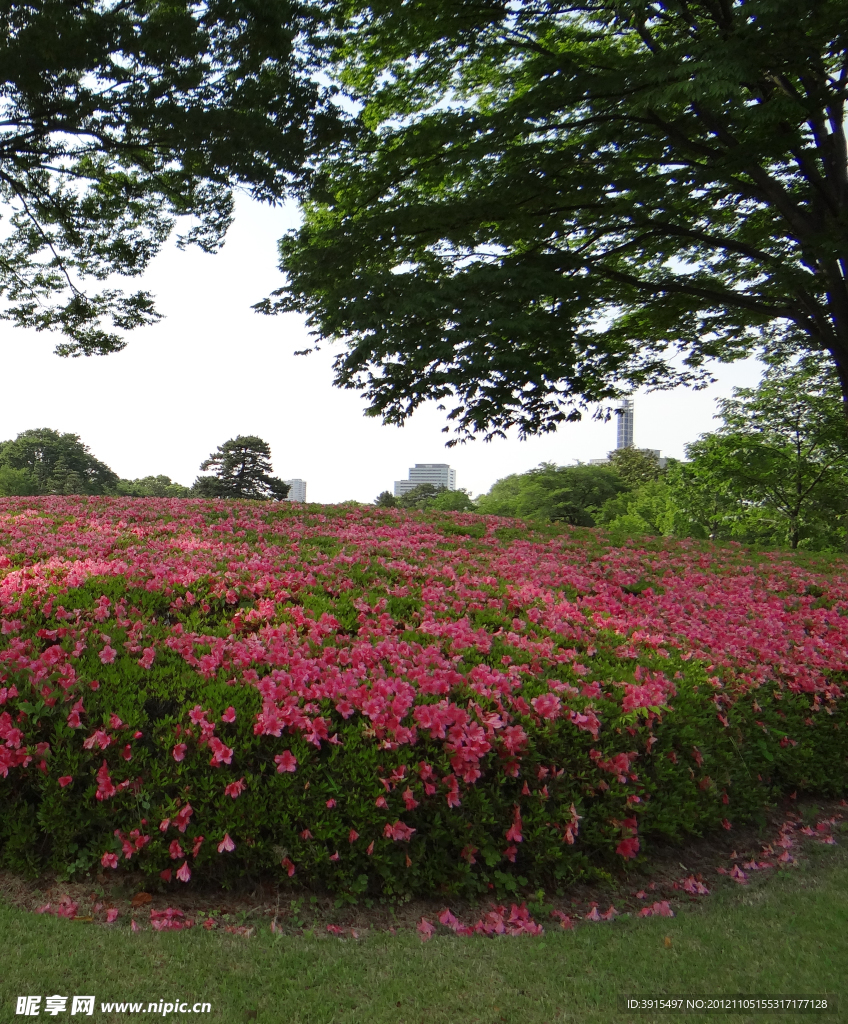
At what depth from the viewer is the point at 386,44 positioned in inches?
390

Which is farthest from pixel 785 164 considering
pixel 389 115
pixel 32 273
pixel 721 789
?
pixel 32 273

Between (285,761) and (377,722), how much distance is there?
0.57m

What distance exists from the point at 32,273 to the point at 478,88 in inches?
377

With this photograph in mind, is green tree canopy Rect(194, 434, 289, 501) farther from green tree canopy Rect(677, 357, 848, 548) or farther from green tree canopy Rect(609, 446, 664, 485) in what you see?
green tree canopy Rect(677, 357, 848, 548)

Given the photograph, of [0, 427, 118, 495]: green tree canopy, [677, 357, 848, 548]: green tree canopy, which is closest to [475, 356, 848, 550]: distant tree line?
[677, 357, 848, 548]: green tree canopy

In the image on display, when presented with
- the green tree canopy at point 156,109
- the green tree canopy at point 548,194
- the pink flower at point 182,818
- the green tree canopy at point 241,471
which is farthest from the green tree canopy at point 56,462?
the pink flower at point 182,818

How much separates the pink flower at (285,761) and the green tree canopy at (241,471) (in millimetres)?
47416

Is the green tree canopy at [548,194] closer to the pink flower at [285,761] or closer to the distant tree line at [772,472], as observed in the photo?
the pink flower at [285,761]

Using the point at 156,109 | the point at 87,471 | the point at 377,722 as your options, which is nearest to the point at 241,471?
the point at 87,471

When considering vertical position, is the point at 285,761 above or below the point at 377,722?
below

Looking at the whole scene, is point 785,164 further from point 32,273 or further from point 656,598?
point 32,273

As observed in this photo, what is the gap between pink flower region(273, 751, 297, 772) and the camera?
3633 millimetres

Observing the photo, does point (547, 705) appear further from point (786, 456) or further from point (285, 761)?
point (786, 456)

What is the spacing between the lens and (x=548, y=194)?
971 centimetres
